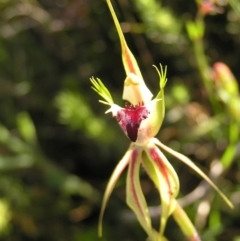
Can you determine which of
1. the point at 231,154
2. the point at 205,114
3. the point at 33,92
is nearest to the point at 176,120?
the point at 205,114

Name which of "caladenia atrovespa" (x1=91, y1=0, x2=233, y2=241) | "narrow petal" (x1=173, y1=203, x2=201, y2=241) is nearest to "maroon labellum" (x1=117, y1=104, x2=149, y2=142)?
"caladenia atrovespa" (x1=91, y1=0, x2=233, y2=241)

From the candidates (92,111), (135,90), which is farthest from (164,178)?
(92,111)

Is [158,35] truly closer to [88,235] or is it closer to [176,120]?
[176,120]

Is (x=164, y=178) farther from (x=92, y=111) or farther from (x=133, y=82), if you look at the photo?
(x=92, y=111)

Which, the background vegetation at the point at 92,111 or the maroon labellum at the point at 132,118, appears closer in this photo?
the maroon labellum at the point at 132,118

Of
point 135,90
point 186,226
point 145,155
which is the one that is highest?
point 135,90

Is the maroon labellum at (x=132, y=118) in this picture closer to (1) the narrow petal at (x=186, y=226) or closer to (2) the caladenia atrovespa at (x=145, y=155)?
(2) the caladenia atrovespa at (x=145, y=155)

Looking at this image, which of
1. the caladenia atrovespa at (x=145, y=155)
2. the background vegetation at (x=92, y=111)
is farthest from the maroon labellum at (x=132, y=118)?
the background vegetation at (x=92, y=111)
